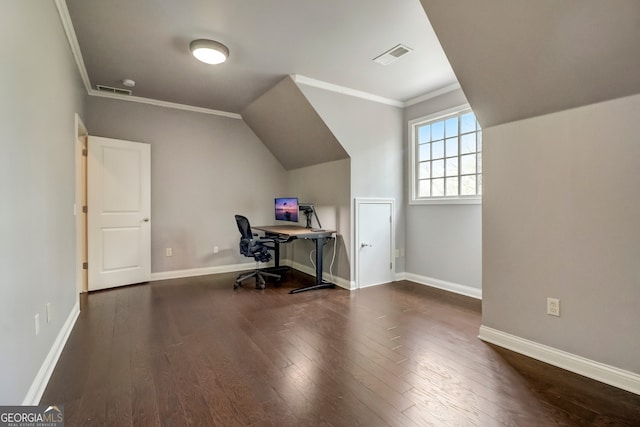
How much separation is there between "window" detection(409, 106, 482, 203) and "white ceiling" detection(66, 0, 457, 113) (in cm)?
48

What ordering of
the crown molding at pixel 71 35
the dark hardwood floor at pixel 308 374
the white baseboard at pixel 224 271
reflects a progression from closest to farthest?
the dark hardwood floor at pixel 308 374 < the crown molding at pixel 71 35 < the white baseboard at pixel 224 271

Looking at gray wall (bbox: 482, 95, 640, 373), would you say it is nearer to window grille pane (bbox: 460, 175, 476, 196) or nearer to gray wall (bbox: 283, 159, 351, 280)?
window grille pane (bbox: 460, 175, 476, 196)

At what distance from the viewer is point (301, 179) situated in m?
5.08

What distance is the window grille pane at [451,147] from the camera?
12.7 ft

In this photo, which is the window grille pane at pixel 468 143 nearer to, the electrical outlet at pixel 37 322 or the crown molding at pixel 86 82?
the crown molding at pixel 86 82

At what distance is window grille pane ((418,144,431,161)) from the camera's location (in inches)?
166

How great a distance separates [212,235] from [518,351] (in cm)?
423

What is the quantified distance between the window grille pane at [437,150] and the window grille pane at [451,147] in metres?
0.08

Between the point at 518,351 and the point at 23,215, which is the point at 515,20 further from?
the point at 23,215

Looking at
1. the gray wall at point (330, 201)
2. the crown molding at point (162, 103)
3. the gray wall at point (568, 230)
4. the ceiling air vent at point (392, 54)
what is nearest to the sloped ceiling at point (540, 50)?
the gray wall at point (568, 230)

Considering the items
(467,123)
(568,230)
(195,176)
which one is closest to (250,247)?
(195,176)

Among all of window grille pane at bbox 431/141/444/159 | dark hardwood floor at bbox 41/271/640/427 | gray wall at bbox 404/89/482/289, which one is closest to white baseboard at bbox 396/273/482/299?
gray wall at bbox 404/89/482/289

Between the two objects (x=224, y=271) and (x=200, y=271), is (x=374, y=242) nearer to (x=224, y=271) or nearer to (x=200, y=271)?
(x=224, y=271)

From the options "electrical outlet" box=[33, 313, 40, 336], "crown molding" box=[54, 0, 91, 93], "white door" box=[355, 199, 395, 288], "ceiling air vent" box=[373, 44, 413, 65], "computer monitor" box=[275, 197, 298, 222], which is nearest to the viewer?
"electrical outlet" box=[33, 313, 40, 336]
